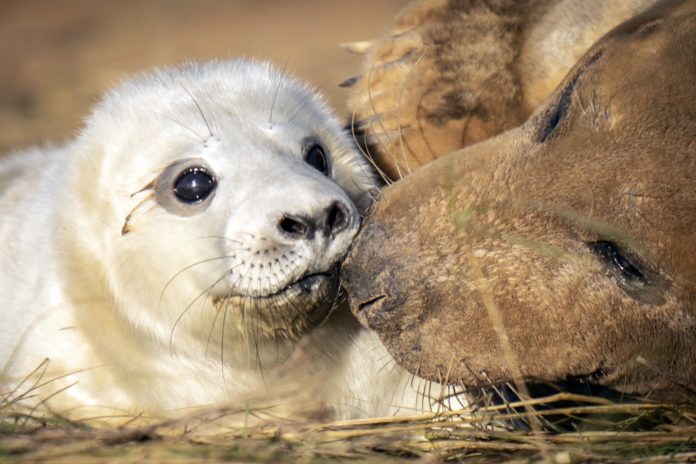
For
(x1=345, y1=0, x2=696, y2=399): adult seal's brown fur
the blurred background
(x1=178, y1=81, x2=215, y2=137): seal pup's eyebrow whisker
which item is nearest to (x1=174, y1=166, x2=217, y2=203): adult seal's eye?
(x1=178, y1=81, x2=215, y2=137): seal pup's eyebrow whisker

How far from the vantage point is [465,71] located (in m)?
4.07

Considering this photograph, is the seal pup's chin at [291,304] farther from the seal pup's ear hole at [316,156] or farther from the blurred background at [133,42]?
the blurred background at [133,42]

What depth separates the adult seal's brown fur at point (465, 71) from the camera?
13.1 feet

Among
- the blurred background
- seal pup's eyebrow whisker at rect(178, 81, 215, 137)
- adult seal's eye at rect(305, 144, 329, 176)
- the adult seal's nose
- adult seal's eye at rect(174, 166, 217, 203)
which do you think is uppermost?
the blurred background

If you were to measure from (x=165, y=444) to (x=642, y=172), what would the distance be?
1.35 m

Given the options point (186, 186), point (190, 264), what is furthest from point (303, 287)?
point (186, 186)

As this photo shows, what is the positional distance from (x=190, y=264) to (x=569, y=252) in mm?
1040

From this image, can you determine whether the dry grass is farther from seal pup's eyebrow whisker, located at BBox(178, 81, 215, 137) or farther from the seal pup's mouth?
seal pup's eyebrow whisker, located at BBox(178, 81, 215, 137)


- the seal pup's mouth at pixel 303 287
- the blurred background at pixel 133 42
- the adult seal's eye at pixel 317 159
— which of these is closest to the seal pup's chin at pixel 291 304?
the seal pup's mouth at pixel 303 287

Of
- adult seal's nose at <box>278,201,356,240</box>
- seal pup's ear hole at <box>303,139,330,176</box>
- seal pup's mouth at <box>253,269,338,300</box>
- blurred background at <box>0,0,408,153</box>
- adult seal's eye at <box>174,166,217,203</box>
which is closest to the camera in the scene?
adult seal's nose at <box>278,201,356,240</box>

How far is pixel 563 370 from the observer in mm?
2830

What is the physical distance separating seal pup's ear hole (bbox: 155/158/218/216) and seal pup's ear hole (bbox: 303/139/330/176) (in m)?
0.35

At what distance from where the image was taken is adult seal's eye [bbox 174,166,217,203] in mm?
3098

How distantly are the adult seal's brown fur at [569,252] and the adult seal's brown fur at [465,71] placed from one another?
0.94m
